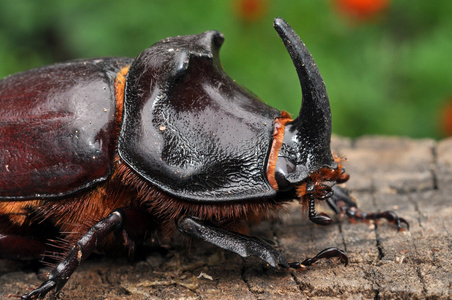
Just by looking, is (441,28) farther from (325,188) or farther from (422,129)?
(325,188)

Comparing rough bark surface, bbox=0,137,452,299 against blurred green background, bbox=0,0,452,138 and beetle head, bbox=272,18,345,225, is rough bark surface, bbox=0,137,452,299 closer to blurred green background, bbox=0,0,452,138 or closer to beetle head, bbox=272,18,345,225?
beetle head, bbox=272,18,345,225

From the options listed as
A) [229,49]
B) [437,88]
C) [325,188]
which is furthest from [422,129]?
[325,188]

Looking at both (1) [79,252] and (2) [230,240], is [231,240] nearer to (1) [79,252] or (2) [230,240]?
(2) [230,240]

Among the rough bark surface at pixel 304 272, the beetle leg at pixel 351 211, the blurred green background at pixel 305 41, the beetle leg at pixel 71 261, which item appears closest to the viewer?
the beetle leg at pixel 71 261

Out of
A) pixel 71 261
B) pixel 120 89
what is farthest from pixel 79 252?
pixel 120 89

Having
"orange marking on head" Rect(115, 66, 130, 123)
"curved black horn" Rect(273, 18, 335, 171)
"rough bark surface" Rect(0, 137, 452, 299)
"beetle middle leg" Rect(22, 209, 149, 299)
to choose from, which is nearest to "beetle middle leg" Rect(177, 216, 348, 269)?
"rough bark surface" Rect(0, 137, 452, 299)

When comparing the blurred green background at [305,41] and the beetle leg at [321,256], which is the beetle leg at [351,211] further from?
the blurred green background at [305,41]

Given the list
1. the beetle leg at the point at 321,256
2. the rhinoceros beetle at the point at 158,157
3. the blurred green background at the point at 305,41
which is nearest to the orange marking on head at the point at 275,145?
the rhinoceros beetle at the point at 158,157
